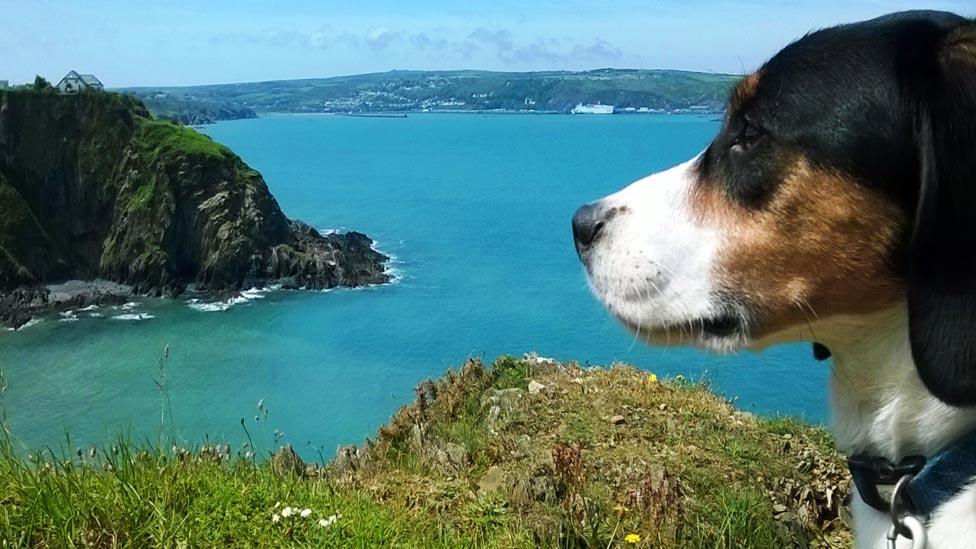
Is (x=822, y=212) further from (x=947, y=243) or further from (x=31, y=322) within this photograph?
(x=31, y=322)

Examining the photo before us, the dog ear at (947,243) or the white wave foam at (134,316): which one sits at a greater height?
the dog ear at (947,243)

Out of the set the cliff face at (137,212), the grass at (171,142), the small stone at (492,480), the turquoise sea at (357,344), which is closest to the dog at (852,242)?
the small stone at (492,480)

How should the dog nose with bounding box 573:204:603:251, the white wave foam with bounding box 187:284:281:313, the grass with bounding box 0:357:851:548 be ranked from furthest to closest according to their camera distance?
the white wave foam with bounding box 187:284:281:313
the grass with bounding box 0:357:851:548
the dog nose with bounding box 573:204:603:251

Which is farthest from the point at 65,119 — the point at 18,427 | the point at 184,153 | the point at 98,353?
the point at 18,427

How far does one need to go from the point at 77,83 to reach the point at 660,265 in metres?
98.5

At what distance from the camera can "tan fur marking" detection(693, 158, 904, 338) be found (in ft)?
8.22

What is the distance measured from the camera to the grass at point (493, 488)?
4414 millimetres

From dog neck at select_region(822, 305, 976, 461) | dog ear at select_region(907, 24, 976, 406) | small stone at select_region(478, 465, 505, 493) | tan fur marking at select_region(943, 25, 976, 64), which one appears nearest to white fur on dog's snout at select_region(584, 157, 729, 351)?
dog neck at select_region(822, 305, 976, 461)

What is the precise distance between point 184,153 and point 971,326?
281 feet

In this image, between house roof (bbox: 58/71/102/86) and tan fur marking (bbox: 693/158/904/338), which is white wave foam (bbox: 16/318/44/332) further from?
tan fur marking (bbox: 693/158/904/338)

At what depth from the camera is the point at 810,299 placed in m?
2.64

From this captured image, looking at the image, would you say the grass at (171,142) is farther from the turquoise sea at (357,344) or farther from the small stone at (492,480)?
the small stone at (492,480)

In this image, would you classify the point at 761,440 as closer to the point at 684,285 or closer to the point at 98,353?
the point at 684,285

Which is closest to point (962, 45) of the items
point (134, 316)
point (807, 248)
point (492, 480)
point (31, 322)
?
point (807, 248)
